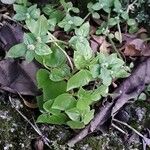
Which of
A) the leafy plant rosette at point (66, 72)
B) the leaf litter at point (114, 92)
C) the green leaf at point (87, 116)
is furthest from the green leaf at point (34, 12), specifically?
the green leaf at point (87, 116)

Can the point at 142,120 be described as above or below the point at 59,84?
below

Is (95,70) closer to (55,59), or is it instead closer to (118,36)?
(55,59)

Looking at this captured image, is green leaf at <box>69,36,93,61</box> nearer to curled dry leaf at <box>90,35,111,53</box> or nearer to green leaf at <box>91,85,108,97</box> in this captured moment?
green leaf at <box>91,85,108,97</box>

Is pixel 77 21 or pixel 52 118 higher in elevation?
pixel 77 21

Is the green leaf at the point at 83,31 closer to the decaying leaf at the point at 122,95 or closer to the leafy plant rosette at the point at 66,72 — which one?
the leafy plant rosette at the point at 66,72

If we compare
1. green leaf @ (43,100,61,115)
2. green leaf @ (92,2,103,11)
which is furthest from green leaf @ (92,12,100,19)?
green leaf @ (43,100,61,115)

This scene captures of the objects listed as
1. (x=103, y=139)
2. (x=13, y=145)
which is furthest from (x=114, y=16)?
(x=13, y=145)

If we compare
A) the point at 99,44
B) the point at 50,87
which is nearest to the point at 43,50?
the point at 50,87

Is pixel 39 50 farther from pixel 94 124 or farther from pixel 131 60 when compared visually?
pixel 131 60
